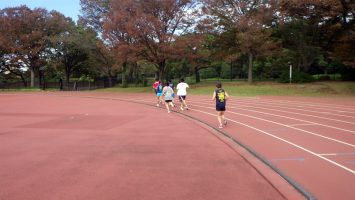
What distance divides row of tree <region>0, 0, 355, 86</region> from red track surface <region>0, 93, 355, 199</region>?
24.7 m

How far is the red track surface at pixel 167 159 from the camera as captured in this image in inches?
223

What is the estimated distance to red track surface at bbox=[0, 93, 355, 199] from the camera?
567 centimetres

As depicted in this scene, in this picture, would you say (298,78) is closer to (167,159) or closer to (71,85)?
(167,159)

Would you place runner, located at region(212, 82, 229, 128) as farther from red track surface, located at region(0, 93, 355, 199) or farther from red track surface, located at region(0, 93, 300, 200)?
red track surface, located at region(0, 93, 300, 200)

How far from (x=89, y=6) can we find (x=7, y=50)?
13.2 metres

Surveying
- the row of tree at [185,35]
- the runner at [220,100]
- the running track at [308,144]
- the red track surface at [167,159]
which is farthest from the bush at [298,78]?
the runner at [220,100]

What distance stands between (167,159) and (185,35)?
109 ft

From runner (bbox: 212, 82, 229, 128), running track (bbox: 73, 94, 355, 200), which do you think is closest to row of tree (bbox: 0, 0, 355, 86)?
running track (bbox: 73, 94, 355, 200)

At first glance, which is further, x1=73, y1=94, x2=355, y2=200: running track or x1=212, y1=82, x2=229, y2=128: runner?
x1=212, y1=82, x2=229, y2=128: runner

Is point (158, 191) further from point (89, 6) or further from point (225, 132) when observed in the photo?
point (89, 6)

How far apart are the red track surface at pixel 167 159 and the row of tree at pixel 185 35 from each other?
81.0ft

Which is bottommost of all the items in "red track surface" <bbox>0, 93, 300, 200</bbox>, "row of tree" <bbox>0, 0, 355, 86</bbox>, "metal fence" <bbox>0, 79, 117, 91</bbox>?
"red track surface" <bbox>0, 93, 300, 200</bbox>

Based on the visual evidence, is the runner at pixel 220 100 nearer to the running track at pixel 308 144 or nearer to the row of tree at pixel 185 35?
the running track at pixel 308 144

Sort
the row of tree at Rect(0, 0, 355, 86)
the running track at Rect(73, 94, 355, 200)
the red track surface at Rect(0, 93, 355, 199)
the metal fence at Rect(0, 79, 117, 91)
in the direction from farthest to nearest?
1. the metal fence at Rect(0, 79, 117, 91)
2. the row of tree at Rect(0, 0, 355, 86)
3. the running track at Rect(73, 94, 355, 200)
4. the red track surface at Rect(0, 93, 355, 199)
